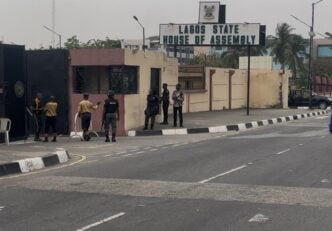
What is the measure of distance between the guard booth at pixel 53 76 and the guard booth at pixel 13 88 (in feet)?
11.7

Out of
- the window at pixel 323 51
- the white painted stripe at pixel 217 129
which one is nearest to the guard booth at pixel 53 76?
the white painted stripe at pixel 217 129

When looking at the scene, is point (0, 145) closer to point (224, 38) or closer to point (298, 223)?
point (298, 223)

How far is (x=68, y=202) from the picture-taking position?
30.1ft

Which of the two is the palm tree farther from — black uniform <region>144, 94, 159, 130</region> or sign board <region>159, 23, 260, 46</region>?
black uniform <region>144, 94, 159, 130</region>

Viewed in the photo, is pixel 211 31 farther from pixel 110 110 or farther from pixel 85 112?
pixel 110 110

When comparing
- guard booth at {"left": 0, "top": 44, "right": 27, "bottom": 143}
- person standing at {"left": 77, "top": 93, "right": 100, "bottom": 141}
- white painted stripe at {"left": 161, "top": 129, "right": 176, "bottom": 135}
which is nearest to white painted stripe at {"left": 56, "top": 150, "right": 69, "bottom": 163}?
guard booth at {"left": 0, "top": 44, "right": 27, "bottom": 143}

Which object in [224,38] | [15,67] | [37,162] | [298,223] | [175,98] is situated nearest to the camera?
[298,223]

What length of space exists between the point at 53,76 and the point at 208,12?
15954 mm

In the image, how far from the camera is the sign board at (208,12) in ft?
123

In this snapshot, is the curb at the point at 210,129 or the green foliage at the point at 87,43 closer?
the curb at the point at 210,129

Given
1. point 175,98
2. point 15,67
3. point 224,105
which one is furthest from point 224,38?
Result: point 15,67

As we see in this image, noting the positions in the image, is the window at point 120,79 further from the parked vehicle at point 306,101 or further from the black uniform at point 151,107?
the parked vehicle at point 306,101

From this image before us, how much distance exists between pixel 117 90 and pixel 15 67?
528 centimetres

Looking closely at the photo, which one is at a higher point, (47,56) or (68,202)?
(47,56)
